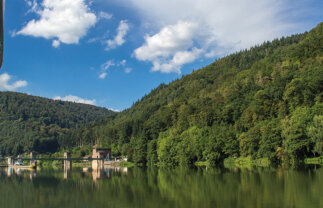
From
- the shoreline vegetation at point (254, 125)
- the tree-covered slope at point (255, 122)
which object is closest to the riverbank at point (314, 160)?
the shoreline vegetation at point (254, 125)

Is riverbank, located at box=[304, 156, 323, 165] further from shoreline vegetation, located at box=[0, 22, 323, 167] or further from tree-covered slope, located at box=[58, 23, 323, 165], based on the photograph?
tree-covered slope, located at box=[58, 23, 323, 165]

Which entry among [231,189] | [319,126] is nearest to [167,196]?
[231,189]

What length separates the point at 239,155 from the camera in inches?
2441

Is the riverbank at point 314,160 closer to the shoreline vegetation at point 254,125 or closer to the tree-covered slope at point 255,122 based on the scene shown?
the shoreline vegetation at point 254,125

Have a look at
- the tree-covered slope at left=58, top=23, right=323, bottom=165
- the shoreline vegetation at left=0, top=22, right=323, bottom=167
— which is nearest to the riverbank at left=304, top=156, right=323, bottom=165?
the shoreline vegetation at left=0, top=22, right=323, bottom=167

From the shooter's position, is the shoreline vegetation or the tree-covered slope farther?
the tree-covered slope

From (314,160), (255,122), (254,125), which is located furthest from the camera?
(255,122)

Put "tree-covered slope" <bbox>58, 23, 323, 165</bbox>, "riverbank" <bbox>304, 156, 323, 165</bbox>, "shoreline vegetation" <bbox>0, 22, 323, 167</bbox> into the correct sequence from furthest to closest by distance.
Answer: "tree-covered slope" <bbox>58, 23, 323, 165</bbox>
"shoreline vegetation" <bbox>0, 22, 323, 167</bbox>
"riverbank" <bbox>304, 156, 323, 165</bbox>

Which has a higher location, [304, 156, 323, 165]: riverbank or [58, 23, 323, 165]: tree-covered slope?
[58, 23, 323, 165]: tree-covered slope

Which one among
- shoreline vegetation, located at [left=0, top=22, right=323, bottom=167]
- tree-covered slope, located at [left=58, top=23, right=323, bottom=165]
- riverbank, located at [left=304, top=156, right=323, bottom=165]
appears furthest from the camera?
tree-covered slope, located at [left=58, top=23, right=323, bottom=165]

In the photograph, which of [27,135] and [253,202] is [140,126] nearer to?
[253,202]

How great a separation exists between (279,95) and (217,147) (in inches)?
697

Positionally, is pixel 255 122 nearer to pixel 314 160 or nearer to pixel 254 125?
pixel 254 125

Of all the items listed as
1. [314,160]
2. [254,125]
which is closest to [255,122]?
[254,125]
